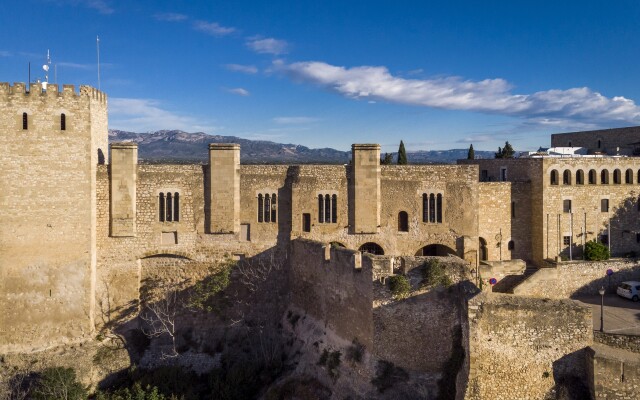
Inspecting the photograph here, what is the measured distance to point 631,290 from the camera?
2555 cm

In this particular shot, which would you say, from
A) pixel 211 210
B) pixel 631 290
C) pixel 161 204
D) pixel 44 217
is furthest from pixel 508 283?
pixel 44 217

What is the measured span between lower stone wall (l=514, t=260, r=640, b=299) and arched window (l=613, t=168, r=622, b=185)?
17.1 ft

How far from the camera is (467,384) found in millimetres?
17625

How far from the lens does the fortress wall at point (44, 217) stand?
24.6m

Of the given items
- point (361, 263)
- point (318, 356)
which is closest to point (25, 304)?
point (318, 356)

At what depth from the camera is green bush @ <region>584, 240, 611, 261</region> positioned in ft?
94.9

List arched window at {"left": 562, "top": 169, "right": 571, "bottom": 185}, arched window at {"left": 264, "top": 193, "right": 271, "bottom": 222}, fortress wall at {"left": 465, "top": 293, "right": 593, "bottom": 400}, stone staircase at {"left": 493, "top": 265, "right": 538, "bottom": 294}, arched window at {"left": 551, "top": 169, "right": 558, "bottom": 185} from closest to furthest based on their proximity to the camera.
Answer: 1. fortress wall at {"left": 465, "top": 293, "right": 593, "bottom": 400}
2. stone staircase at {"left": 493, "top": 265, "right": 538, "bottom": 294}
3. arched window at {"left": 264, "top": 193, "right": 271, "bottom": 222}
4. arched window at {"left": 551, "top": 169, "right": 558, "bottom": 185}
5. arched window at {"left": 562, "top": 169, "right": 571, "bottom": 185}

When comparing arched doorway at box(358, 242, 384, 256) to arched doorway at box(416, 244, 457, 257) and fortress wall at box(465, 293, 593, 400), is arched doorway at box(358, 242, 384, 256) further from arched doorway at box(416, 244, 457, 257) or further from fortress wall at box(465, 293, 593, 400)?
fortress wall at box(465, 293, 593, 400)

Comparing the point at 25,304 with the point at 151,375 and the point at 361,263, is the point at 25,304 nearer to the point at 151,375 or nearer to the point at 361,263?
the point at 151,375

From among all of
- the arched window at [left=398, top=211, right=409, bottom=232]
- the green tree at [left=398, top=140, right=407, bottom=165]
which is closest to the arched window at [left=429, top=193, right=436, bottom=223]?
the arched window at [left=398, top=211, right=409, bottom=232]

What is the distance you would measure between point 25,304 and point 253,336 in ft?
34.2

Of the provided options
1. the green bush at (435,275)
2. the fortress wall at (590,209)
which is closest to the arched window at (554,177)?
the fortress wall at (590,209)

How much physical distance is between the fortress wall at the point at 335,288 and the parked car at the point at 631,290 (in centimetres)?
1363

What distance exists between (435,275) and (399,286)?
4.33ft
